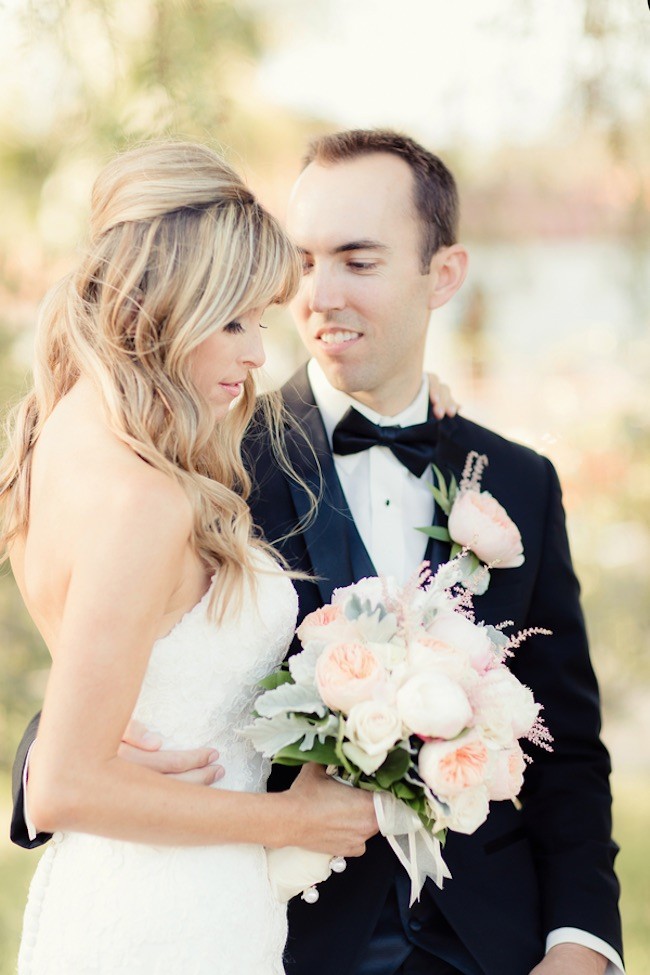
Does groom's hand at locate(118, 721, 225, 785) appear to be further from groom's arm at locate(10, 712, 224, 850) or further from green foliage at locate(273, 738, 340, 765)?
green foliage at locate(273, 738, 340, 765)

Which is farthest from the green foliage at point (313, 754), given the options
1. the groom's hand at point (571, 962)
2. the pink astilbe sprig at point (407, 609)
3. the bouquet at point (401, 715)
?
the groom's hand at point (571, 962)

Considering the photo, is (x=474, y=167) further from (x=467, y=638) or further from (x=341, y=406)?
(x=467, y=638)

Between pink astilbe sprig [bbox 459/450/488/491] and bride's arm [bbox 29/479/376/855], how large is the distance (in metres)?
1.02

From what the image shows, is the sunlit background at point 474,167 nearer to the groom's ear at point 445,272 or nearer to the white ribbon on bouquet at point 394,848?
the groom's ear at point 445,272

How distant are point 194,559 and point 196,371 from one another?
0.34 meters

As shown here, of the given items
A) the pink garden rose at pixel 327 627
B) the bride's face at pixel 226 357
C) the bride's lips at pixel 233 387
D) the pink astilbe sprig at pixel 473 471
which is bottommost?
the pink garden rose at pixel 327 627

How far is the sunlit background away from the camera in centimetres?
328

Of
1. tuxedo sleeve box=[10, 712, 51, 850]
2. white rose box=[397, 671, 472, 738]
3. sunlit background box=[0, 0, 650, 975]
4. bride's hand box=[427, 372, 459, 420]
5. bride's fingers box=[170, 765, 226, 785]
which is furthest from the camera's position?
sunlit background box=[0, 0, 650, 975]

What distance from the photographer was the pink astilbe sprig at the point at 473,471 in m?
2.61

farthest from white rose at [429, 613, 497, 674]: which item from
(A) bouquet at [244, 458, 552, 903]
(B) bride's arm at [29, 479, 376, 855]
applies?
(B) bride's arm at [29, 479, 376, 855]

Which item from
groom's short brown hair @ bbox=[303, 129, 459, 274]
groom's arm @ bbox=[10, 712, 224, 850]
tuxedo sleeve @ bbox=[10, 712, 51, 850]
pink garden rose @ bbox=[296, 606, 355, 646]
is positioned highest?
groom's short brown hair @ bbox=[303, 129, 459, 274]

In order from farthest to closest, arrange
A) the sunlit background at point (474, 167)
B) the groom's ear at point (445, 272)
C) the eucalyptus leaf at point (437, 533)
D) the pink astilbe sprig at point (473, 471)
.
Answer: the sunlit background at point (474, 167) < the groom's ear at point (445, 272) < the pink astilbe sprig at point (473, 471) < the eucalyptus leaf at point (437, 533)

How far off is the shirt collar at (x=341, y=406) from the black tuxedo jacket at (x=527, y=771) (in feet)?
0.13

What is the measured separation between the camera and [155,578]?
1.69 m
